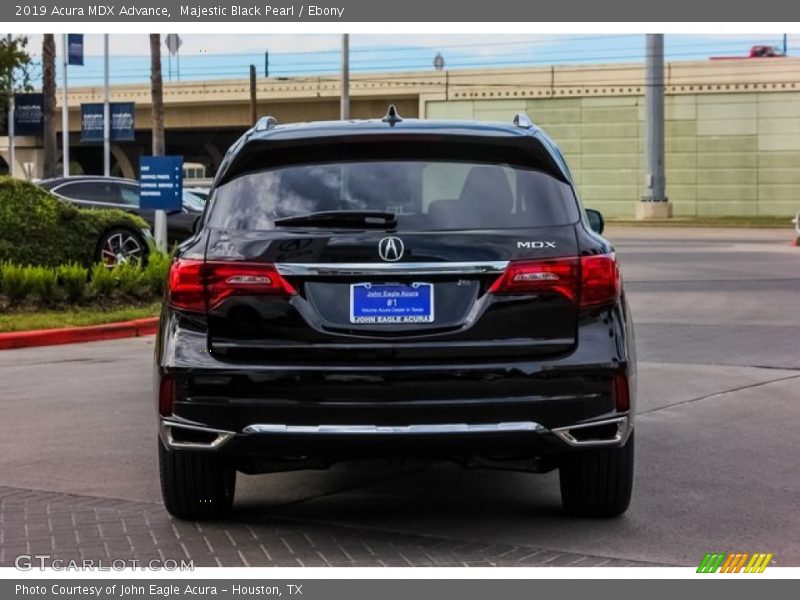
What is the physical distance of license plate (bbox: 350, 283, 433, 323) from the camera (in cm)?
551

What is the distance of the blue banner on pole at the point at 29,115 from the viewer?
46688mm

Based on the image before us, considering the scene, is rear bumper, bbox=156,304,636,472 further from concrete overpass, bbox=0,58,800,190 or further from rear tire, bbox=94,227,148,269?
concrete overpass, bbox=0,58,800,190

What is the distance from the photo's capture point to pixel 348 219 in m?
5.70

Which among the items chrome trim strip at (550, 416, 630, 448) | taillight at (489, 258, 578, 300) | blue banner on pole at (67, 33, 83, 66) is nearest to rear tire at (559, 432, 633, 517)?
chrome trim strip at (550, 416, 630, 448)

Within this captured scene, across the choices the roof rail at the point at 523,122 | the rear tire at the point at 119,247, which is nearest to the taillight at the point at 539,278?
the roof rail at the point at 523,122

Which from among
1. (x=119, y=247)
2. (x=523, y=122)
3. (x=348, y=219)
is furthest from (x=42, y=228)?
(x=348, y=219)

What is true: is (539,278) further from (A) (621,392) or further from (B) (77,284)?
(B) (77,284)

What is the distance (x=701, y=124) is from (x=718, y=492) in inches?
2326

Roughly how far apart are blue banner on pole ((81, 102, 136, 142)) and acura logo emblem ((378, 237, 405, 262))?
47.0 metres

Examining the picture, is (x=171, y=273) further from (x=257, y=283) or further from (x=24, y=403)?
(x=24, y=403)

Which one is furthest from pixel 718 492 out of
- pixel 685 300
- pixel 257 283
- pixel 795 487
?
pixel 685 300

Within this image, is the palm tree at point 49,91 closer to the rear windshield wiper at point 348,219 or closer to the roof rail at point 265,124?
the roof rail at point 265,124

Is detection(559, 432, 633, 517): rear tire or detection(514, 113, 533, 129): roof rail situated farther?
detection(514, 113, 533, 129): roof rail

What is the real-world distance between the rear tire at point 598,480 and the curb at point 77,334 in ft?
28.9
